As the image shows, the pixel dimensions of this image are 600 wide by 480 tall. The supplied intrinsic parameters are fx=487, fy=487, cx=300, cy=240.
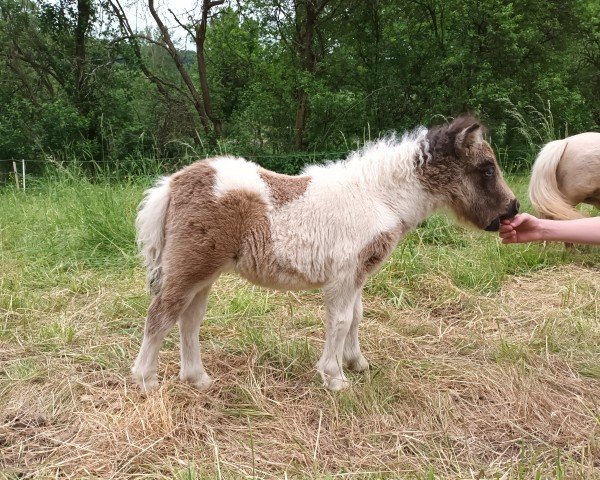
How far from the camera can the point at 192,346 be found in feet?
11.0

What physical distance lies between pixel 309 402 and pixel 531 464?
134 cm

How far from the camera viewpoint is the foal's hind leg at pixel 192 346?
3.35 meters

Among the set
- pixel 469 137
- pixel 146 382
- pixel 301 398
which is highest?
pixel 469 137

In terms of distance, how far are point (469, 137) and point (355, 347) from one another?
5.59 feet

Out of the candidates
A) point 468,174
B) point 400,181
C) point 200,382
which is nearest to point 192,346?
point 200,382

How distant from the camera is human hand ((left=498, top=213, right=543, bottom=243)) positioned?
11.0ft

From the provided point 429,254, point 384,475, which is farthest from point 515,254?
point 384,475

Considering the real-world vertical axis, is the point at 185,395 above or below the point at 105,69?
below

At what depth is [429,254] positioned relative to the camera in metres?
5.89

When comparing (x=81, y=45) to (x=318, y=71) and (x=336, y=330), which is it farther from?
(x=336, y=330)

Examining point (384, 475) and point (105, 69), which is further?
point (105, 69)

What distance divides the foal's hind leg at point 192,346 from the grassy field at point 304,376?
0.37ft

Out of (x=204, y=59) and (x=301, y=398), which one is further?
(x=204, y=59)

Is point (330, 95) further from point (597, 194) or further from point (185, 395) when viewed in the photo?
point (185, 395)
